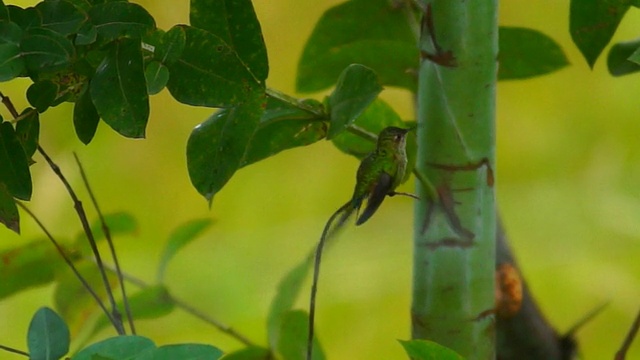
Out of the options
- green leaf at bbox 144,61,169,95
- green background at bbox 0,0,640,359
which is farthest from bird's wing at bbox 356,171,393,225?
green background at bbox 0,0,640,359

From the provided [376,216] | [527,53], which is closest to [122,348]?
[527,53]

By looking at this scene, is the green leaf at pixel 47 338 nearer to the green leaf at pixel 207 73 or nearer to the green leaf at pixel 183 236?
the green leaf at pixel 207 73

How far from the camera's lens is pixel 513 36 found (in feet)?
1.78

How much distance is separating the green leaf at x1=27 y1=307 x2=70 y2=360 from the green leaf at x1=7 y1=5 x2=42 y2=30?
13 cm

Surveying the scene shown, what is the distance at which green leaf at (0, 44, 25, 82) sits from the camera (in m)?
0.31

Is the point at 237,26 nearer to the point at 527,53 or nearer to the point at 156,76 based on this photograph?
the point at 156,76

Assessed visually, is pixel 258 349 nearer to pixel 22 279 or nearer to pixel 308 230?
pixel 22 279

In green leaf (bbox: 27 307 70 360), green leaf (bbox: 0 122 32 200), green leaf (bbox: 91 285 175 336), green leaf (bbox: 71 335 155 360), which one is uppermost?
green leaf (bbox: 0 122 32 200)

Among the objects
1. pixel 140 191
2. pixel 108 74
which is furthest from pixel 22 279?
pixel 140 191

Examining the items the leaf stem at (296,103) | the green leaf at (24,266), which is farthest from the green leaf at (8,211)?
the green leaf at (24,266)

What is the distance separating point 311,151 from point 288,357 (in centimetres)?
49

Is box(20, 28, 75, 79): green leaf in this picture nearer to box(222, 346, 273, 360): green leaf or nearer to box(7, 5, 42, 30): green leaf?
box(7, 5, 42, 30): green leaf

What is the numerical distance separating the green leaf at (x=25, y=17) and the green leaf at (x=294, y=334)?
288mm

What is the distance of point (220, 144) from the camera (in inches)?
14.7
